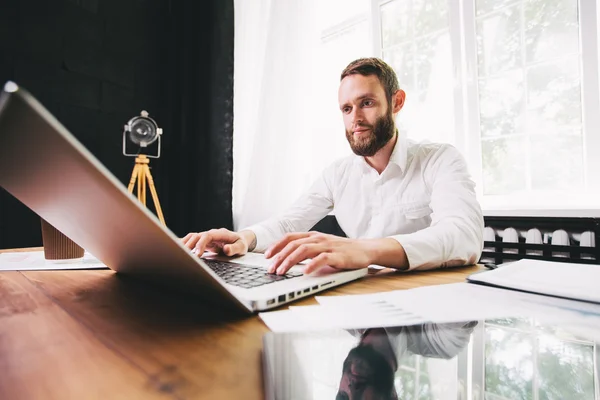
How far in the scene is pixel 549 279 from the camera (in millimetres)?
547

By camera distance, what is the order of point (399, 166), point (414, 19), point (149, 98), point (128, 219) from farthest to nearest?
point (149, 98) → point (414, 19) → point (399, 166) → point (128, 219)

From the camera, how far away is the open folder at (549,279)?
0.48m

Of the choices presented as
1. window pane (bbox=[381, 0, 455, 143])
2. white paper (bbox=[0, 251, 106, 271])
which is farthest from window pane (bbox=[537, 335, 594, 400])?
window pane (bbox=[381, 0, 455, 143])

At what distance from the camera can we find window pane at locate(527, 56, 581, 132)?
166 cm

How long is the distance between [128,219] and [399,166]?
1106 mm

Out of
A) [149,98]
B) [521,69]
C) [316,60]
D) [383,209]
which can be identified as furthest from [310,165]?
[149,98]

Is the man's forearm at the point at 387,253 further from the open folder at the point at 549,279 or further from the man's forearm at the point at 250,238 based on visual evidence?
the man's forearm at the point at 250,238

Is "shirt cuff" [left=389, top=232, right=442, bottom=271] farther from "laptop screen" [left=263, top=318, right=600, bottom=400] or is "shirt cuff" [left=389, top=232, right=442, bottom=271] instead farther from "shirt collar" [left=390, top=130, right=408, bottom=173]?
"shirt collar" [left=390, top=130, right=408, bottom=173]

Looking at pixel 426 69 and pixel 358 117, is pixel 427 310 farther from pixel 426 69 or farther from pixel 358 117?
pixel 426 69

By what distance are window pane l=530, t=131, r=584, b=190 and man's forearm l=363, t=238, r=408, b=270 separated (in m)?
1.46

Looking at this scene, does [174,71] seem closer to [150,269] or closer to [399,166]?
[399,166]

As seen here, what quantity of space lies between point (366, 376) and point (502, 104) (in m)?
2.03

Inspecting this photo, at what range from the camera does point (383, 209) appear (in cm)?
130

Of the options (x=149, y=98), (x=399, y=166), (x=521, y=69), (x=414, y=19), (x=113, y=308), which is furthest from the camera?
(x=149, y=98)
